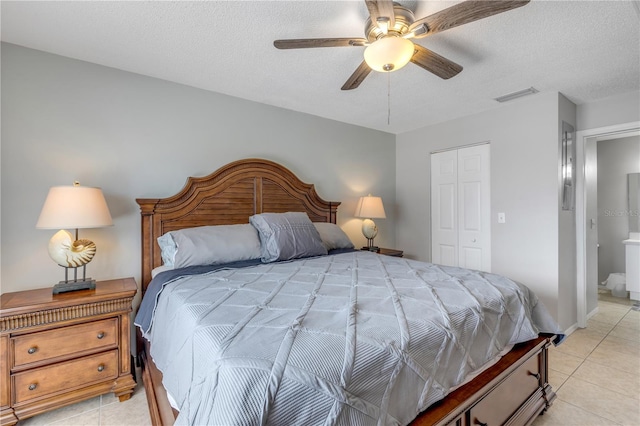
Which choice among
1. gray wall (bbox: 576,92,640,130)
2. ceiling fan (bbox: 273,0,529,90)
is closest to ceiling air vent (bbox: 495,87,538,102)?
gray wall (bbox: 576,92,640,130)

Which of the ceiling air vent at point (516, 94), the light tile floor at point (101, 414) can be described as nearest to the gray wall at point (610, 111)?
the ceiling air vent at point (516, 94)

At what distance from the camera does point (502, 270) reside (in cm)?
322

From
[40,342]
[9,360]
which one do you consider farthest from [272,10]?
[9,360]

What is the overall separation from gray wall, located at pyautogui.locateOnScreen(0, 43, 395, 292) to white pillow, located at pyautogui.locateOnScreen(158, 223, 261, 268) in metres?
0.40

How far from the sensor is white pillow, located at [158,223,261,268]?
2125 mm

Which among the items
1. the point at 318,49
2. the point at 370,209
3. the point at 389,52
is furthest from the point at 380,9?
the point at 370,209

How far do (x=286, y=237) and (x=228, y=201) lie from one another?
0.75 meters

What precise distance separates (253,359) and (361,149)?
346 centimetres

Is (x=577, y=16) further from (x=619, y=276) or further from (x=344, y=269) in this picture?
(x=619, y=276)

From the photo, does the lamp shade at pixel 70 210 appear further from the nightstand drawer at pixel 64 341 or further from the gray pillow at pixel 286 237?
the gray pillow at pixel 286 237

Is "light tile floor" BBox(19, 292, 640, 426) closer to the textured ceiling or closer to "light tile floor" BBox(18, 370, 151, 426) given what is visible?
"light tile floor" BBox(18, 370, 151, 426)

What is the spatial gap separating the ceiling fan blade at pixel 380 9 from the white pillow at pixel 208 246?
1749 millimetres

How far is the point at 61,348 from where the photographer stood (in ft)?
5.76

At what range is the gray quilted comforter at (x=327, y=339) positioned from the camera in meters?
0.79
